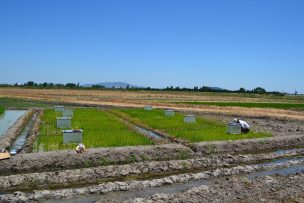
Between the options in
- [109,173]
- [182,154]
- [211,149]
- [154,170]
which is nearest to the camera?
[109,173]

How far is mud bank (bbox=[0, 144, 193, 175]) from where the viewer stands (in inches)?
402

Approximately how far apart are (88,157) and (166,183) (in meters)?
2.83

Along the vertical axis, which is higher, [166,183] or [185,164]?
[185,164]

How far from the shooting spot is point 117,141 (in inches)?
549

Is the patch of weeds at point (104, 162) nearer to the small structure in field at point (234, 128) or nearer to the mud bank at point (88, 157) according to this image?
the mud bank at point (88, 157)

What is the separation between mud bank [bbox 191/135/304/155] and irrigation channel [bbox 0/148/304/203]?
1.52 m

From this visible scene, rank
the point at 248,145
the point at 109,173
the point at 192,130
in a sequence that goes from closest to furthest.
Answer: the point at 109,173 < the point at 248,145 < the point at 192,130

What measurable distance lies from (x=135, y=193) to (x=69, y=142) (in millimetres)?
5216

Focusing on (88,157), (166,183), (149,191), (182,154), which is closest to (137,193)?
(149,191)

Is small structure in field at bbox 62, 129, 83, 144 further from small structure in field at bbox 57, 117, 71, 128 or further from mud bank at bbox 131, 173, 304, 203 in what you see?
mud bank at bbox 131, 173, 304, 203

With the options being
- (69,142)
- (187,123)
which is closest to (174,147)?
(69,142)

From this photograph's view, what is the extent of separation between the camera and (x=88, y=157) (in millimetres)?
11062

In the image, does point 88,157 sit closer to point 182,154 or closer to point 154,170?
point 154,170

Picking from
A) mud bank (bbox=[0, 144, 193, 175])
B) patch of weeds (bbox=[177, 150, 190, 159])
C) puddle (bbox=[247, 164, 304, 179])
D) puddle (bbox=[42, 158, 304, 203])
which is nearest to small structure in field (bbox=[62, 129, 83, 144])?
mud bank (bbox=[0, 144, 193, 175])
